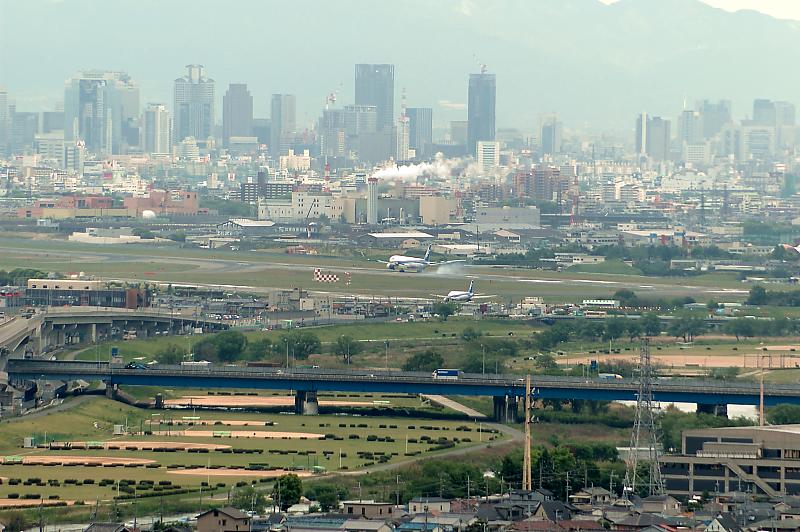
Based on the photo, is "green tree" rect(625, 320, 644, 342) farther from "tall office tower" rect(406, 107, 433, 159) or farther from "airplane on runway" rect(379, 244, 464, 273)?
"tall office tower" rect(406, 107, 433, 159)

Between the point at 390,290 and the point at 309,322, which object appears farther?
the point at 390,290

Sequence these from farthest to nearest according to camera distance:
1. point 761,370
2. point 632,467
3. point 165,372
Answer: point 761,370 < point 165,372 < point 632,467

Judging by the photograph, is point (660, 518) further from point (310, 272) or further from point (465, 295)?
point (310, 272)

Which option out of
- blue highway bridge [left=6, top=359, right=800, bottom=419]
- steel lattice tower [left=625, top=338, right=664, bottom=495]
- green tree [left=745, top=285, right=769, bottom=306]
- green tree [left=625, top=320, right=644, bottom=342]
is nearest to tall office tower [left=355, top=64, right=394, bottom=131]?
green tree [left=745, top=285, right=769, bottom=306]

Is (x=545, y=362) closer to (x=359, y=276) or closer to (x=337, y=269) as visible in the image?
(x=359, y=276)

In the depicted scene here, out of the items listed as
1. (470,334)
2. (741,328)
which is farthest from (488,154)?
(470,334)

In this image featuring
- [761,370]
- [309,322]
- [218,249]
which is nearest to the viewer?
[761,370]

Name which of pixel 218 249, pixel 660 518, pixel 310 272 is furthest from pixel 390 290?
pixel 660 518
